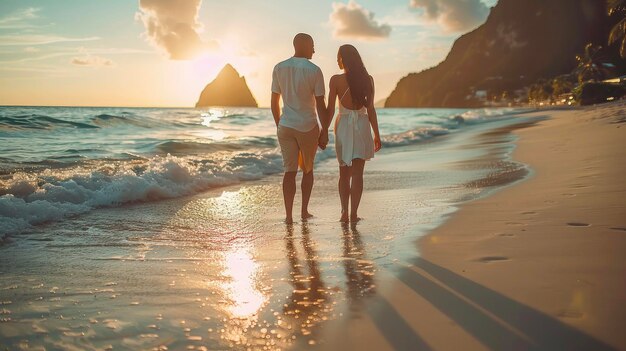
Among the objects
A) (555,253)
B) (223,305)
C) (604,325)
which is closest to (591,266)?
(555,253)

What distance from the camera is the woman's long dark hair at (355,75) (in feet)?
17.6

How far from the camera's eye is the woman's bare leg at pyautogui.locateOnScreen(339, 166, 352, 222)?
540 cm

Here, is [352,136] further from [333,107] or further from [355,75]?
[355,75]

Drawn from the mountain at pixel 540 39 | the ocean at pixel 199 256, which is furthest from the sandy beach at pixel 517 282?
the mountain at pixel 540 39

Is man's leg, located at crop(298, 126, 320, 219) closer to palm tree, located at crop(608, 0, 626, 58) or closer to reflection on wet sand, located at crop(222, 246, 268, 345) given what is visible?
reflection on wet sand, located at crop(222, 246, 268, 345)

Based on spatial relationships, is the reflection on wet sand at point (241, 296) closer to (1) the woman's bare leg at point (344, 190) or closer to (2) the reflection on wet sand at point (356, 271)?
(2) the reflection on wet sand at point (356, 271)

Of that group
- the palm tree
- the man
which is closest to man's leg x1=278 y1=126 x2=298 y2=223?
the man

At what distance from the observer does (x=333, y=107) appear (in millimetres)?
5562

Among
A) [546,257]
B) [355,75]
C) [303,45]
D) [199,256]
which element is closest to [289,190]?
[355,75]

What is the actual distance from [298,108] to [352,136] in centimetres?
70

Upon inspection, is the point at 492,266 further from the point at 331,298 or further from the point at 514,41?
the point at 514,41

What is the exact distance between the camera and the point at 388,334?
7.55 feet

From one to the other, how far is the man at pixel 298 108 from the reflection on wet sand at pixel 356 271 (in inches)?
54.9

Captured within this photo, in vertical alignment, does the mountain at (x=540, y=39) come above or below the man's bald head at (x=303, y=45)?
above
